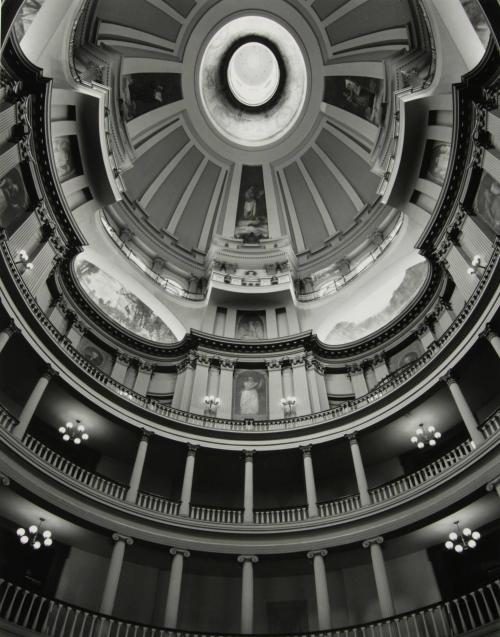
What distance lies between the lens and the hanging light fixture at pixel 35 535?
1450 centimetres

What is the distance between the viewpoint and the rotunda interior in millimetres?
16484

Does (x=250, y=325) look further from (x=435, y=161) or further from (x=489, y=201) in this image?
(x=489, y=201)

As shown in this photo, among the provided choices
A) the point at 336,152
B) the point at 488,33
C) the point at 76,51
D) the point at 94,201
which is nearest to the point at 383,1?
the point at 336,152

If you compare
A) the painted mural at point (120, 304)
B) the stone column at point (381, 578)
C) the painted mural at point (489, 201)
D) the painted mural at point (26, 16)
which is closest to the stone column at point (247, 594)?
the stone column at point (381, 578)

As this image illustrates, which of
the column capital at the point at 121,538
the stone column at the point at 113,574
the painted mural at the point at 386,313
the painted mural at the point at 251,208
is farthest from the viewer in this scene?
the painted mural at the point at 251,208

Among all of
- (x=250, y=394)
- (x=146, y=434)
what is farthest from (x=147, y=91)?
(x=146, y=434)

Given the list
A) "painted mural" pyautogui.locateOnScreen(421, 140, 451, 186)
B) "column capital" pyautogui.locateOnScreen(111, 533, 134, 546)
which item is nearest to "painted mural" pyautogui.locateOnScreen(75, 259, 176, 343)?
"column capital" pyautogui.locateOnScreen(111, 533, 134, 546)

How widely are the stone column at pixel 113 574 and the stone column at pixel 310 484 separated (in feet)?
22.4

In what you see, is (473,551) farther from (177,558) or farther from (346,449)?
(177,558)

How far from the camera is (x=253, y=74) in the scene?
4200 cm

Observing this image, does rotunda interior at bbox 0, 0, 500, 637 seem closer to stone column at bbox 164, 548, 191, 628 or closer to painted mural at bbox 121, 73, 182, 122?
stone column at bbox 164, 548, 191, 628

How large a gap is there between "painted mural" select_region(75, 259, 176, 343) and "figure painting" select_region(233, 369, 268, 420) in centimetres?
568

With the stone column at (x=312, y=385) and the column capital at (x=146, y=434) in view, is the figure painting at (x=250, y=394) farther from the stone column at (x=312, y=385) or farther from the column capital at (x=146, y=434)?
the column capital at (x=146, y=434)

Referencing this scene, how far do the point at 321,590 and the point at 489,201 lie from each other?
53.5ft
